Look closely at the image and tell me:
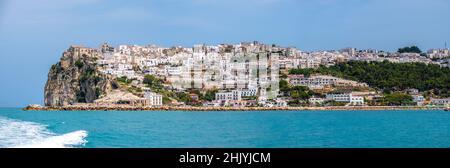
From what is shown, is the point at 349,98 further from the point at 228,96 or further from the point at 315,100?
the point at 228,96

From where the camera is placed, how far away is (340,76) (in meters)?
61.1

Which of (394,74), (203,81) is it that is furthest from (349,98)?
(203,81)

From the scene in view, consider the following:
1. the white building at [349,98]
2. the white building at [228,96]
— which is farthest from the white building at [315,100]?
the white building at [228,96]

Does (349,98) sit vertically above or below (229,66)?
below

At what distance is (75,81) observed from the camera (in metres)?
58.8

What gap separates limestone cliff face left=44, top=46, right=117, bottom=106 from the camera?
54812 millimetres

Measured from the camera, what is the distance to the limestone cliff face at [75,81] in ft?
180

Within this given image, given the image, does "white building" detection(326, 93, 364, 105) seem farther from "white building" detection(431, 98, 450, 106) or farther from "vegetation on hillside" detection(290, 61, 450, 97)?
"white building" detection(431, 98, 450, 106)

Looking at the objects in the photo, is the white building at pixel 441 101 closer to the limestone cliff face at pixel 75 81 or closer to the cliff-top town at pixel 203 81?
the cliff-top town at pixel 203 81

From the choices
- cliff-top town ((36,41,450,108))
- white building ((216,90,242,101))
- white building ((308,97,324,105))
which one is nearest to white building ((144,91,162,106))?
cliff-top town ((36,41,450,108))

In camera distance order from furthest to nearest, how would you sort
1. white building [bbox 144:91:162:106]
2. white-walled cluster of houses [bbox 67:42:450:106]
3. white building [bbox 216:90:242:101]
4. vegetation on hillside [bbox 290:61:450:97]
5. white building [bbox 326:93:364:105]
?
1. vegetation on hillside [bbox 290:61:450:97]
2. white-walled cluster of houses [bbox 67:42:450:106]
3. white building [bbox 216:90:242:101]
4. white building [bbox 326:93:364:105]
5. white building [bbox 144:91:162:106]

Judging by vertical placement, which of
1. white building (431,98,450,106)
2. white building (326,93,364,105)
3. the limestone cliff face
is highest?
the limestone cliff face

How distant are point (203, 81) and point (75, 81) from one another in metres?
12.5
